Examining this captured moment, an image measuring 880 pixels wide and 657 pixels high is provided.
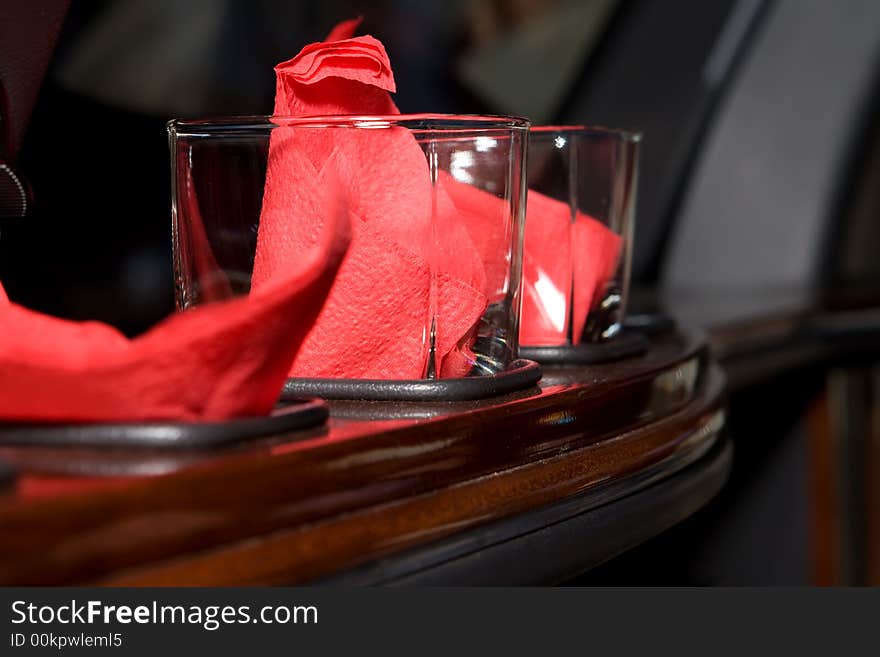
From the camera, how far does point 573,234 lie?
32.3 inches

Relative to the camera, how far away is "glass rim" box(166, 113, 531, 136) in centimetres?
56

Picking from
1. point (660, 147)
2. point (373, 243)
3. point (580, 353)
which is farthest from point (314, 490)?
point (660, 147)

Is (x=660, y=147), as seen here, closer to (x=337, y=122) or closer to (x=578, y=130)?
(x=578, y=130)

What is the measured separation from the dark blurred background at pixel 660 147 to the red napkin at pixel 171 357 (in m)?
0.20

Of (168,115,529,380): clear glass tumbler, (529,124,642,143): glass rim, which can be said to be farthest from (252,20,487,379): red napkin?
(529,124,642,143): glass rim

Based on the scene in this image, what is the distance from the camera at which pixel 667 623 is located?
0.54 meters

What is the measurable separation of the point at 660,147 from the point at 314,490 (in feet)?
7.49

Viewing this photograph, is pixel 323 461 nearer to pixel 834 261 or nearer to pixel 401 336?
pixel 401 336

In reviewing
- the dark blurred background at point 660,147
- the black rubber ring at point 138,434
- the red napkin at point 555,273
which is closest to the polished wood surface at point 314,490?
the black rubber ring at point 138,434

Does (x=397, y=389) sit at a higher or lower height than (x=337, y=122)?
lower

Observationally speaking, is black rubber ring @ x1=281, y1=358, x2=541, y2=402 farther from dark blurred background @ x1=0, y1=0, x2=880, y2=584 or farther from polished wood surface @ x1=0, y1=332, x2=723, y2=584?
dark blurred background @ x1=0, y1=0, x2=880, y2=584

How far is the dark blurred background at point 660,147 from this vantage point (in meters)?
1.46

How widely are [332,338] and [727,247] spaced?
2259mm

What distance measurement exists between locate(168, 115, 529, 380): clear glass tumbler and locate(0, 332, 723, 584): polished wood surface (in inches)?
2.0
